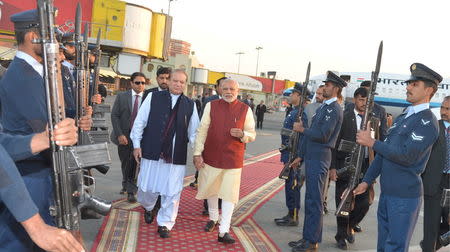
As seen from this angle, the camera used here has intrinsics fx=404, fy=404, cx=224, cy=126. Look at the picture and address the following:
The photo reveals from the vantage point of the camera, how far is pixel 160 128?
4980 millimetres

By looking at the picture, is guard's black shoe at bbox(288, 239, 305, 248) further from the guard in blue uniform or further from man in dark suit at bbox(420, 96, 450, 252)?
the guard in blue uniform

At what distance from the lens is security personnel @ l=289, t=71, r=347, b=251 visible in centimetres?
455

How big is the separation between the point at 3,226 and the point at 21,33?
45.0 inches

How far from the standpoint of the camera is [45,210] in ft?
7.71

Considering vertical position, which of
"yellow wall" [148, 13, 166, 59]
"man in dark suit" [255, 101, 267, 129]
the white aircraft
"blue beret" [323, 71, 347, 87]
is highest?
"yellow wall" [148, 13, 166, 59]

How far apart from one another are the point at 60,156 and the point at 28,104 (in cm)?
61

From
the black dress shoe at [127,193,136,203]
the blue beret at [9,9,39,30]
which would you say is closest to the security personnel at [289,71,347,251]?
the black dress shoe at [127,193,136,203]

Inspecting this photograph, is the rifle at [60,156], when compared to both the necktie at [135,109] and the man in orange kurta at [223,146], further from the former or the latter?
the necktie at [135,109]

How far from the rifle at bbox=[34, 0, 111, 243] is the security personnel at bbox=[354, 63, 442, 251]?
7.84 ft

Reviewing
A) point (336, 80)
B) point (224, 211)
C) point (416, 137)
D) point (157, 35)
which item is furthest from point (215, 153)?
point (157, 35)

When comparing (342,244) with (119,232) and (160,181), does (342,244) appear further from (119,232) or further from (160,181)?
(119,232)

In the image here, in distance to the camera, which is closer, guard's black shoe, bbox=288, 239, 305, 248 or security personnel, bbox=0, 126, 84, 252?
security personnel, bbox=0, 126, 84, 252

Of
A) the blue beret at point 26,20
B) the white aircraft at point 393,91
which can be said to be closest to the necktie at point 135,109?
the blue beret at point 26,20

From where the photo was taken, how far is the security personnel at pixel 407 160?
3.30m
